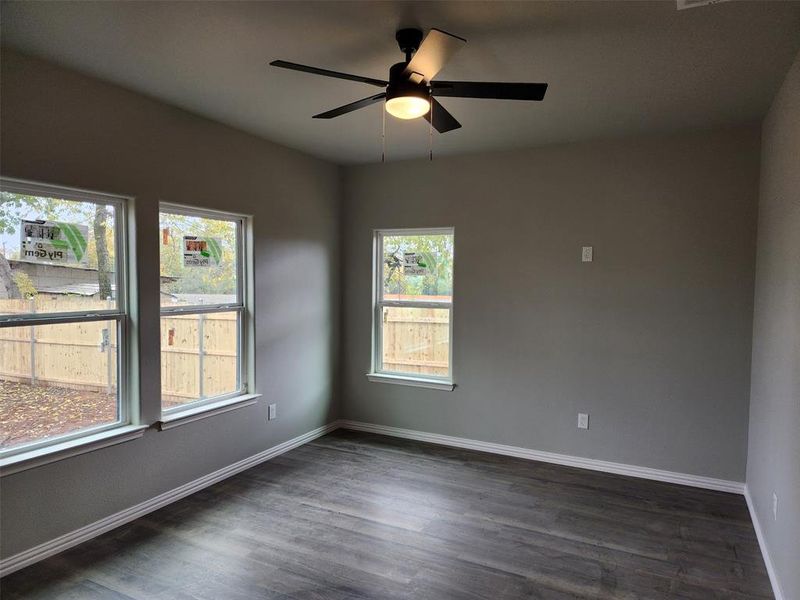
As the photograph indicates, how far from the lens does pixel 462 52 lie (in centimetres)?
233

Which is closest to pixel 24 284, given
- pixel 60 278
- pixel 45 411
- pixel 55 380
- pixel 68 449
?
pixel 60 278

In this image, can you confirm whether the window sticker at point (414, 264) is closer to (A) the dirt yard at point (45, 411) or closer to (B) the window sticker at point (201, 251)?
(B) the window sticker at point (201, 251)

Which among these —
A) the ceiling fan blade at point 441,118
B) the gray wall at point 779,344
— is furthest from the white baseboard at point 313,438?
the ceiling fan blade at point 441,118

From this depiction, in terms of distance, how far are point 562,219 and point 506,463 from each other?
197 centimetres

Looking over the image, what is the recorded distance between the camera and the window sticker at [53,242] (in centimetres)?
250

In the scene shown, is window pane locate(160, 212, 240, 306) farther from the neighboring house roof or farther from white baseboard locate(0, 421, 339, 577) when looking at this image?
white baseboard locate(0, 421, 339, 577)

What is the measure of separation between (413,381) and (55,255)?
2.86m

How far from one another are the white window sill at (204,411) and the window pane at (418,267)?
1597 millimetres

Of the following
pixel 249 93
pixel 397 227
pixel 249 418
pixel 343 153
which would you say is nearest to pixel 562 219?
pixel 397 227

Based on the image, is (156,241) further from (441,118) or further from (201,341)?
(441,118)

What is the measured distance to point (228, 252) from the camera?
3686 mm

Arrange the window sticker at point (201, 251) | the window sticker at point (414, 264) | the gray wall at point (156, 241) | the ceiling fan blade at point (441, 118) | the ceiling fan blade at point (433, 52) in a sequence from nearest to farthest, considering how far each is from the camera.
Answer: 1. the ceiling fan blade at point (433, 52)
2. the ceiling fan blade at point (441, 118)
3. the gray wall at point (156, 241)
4. the window sticker at point (201, 251)
5. the window sticker at point (414, 264)

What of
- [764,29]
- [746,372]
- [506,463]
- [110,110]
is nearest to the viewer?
[764,29]

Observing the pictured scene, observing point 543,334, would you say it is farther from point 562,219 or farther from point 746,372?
point 746,372
